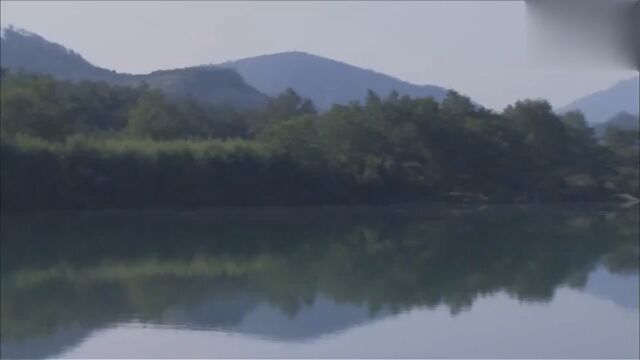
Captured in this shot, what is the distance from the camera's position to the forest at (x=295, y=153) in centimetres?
2062

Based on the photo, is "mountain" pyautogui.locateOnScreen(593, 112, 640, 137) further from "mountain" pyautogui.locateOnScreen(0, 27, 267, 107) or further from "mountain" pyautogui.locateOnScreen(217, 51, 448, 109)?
"mountain" pyautogui.locateOnScreen(217, 51, 448, 109)

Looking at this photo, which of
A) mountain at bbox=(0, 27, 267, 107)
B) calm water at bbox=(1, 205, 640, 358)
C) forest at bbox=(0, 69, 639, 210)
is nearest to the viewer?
calm water at bbox=(1, 205, 640, 358)

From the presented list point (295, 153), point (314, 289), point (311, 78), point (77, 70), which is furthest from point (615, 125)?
point (311, 78)

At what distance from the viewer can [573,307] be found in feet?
27.8

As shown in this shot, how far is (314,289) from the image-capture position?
952 cm

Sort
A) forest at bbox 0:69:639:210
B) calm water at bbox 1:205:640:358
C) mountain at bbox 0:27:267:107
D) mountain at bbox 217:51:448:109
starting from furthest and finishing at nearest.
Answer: mountain at bbox 217:51:448:109 < mountain at bbox 0:27:267:107 < forest at bbox 0:69:639:210 < calm water at bbox 1:205:640:358

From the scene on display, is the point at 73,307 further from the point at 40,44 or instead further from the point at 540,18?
the point at 40,44

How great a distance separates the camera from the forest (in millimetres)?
20625

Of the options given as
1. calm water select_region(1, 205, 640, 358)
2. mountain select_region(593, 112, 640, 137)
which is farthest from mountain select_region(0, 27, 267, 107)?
calm water select_region(1, 205, 640, 358)

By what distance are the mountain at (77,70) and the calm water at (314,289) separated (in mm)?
28671

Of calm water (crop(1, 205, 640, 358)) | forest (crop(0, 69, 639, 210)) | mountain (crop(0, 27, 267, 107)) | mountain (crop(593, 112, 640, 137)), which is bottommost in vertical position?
calm water (crop(1, 205, 640, 358))

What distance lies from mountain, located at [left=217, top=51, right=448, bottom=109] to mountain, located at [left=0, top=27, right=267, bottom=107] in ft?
10.8

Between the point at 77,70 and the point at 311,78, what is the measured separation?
1280 centimetres

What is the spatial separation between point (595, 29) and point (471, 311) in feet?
25.7
